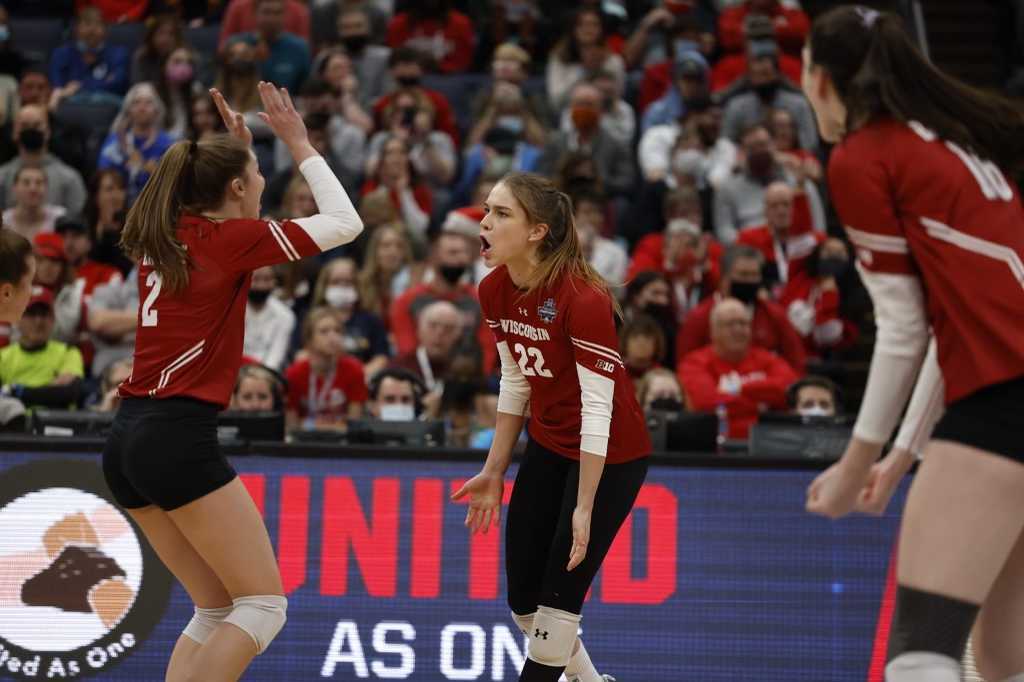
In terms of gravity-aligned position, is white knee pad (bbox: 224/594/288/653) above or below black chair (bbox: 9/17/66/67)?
above

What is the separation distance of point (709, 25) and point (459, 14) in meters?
2.36

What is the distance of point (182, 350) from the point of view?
4430mm

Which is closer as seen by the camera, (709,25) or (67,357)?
(67,357)

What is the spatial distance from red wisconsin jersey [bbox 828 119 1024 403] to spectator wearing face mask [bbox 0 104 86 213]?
347 inches

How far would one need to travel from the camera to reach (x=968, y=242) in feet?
10.6

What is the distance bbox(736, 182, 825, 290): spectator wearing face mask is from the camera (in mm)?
10375

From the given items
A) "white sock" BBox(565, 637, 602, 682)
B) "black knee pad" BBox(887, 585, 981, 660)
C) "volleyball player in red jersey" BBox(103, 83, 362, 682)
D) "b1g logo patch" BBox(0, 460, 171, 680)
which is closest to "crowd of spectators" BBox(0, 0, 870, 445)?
"b1g logo patch" BBox(0, 460, 171, 680)

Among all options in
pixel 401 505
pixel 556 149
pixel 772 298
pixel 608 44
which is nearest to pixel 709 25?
pixel 608 44

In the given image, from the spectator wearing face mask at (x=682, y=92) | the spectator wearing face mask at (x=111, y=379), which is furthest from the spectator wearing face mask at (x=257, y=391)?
the spectator wearing face mask at (x=682, y=92)

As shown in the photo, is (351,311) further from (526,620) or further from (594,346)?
(594,346)

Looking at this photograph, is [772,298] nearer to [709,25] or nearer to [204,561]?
[709,25]

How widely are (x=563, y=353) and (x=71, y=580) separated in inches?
103

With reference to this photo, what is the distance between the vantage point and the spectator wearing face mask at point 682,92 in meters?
11.9

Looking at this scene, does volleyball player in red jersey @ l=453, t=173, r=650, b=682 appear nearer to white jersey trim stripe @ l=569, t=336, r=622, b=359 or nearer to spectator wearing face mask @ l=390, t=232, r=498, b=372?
white jersey trim stripe @ l=569, t=336, r=622, b=359
